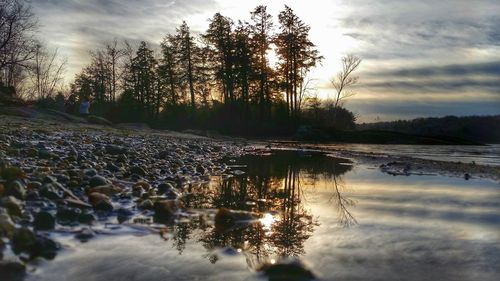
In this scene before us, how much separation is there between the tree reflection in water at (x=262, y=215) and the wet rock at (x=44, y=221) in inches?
35.1

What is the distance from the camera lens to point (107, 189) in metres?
4.54

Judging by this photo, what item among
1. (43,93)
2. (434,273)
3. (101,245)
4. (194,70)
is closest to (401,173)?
(434,273)

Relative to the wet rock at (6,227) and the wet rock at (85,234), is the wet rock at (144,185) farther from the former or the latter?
→ the wet rock at (6,227)

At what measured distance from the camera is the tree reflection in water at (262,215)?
2943 millimetres

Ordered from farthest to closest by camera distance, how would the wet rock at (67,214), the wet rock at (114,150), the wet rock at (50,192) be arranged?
the wet rock at (114,150)
the wet rock at (50,192)
the wet rock at (67,214)

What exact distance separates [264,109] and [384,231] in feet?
127

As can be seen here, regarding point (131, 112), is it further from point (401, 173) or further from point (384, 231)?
point (384, 231)

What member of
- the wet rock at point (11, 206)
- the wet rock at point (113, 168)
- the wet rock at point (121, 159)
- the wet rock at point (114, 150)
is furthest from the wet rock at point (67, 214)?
the wet rock at point (114, 150)

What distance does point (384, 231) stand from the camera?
3.54 metres

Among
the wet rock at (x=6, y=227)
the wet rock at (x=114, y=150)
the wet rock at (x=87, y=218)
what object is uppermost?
the wet rock at (x=114, y=150)

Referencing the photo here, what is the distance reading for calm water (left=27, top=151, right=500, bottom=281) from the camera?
7.91 ft

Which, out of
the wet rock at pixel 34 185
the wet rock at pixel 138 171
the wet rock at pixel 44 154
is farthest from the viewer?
the wet rock at pixel 44 154

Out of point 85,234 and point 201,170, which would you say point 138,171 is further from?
point 85,234

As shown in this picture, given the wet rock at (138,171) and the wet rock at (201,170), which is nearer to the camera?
the wet rock at (138,171)
